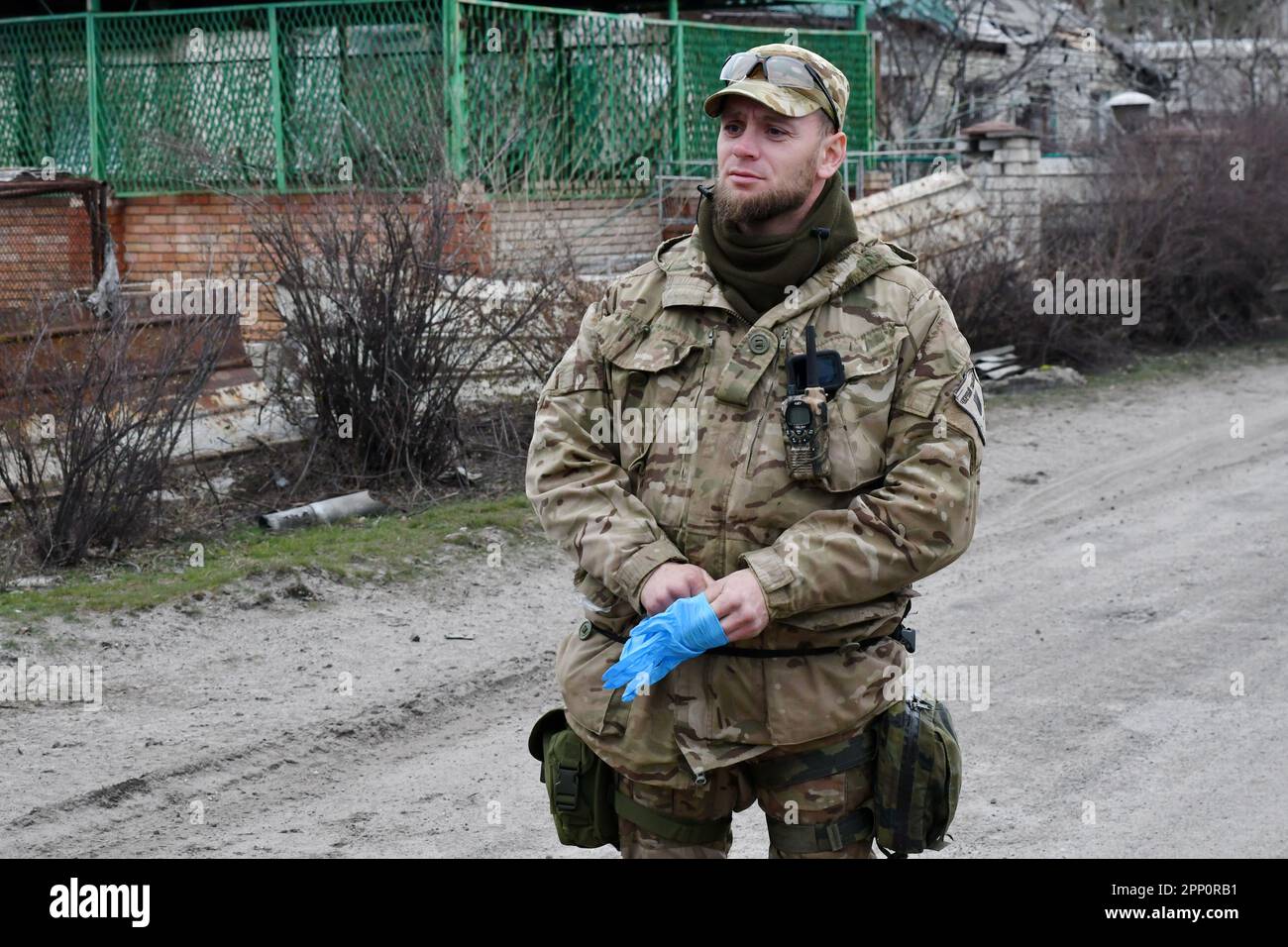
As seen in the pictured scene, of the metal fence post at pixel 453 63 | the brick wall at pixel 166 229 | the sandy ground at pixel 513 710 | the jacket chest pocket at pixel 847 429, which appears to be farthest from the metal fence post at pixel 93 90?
the jacket chest pocket at pixel 847 429

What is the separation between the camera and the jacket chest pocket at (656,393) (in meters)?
2.96

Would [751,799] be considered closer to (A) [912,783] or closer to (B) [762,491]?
(A) [912,783]

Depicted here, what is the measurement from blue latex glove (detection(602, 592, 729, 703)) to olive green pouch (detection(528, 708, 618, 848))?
0.33 meters

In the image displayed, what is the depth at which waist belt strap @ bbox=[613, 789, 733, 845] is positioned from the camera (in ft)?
9.90

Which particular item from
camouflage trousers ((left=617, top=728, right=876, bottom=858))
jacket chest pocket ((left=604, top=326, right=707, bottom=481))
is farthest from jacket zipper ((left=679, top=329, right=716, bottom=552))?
camouflage trousers ((left=617, top=728, right=876, bottom=858))

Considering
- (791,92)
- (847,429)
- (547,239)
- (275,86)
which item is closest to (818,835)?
(847,429)

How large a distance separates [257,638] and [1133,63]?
2779cm

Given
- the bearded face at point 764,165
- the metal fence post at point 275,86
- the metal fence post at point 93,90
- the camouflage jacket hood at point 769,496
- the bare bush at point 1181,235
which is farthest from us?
the bare bush at point 1181,235

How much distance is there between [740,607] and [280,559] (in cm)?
518

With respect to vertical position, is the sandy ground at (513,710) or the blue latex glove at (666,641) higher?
the blue latex glove at (666,641)

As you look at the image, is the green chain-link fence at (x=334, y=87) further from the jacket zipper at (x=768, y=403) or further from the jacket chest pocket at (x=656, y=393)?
the jacket zipper at (x=768, y=403)

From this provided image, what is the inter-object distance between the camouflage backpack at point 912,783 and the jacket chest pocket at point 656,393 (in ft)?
2.23

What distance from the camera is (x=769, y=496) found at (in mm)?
2895
